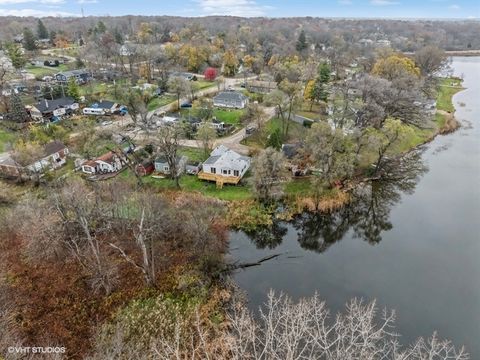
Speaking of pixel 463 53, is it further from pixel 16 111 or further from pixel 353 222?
pixel 16 111

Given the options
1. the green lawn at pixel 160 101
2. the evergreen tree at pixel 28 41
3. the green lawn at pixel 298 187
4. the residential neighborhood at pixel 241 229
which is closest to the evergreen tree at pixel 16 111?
the residential neighborhood at pixel 241 229

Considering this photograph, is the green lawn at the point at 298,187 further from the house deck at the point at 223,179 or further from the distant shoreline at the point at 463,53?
the distant shoreline at the point at 463,53

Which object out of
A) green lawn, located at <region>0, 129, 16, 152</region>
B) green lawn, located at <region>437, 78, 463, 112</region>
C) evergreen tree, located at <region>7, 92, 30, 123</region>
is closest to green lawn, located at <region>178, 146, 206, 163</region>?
green lawn, located at <region>0, 129, 16, 152</region>

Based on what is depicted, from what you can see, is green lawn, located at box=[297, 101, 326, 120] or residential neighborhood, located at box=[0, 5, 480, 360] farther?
green lawn, located at box=[297, 101, 326, 120]

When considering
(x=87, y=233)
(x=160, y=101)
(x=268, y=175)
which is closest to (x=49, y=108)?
(x=160, y=101)

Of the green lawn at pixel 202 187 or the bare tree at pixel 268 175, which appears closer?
the bare tree at pixel 268 175

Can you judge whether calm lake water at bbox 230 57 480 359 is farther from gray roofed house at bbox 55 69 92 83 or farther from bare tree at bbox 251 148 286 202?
gray roofed house at bbox 55 69 92 83
